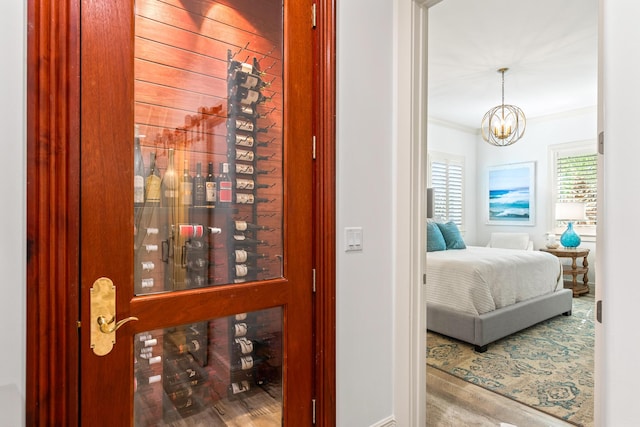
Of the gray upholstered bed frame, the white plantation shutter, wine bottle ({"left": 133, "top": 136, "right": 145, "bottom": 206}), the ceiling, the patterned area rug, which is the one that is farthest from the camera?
the white plantation shutter

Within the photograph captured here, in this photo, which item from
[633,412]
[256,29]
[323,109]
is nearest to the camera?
[633,412]

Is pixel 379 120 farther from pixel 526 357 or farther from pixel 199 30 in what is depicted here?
pixel 526 357

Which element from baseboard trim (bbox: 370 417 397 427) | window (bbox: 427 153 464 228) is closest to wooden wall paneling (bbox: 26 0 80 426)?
baseboard trim (bbox: 370 417 397 427)

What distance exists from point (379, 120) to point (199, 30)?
95 centimetres

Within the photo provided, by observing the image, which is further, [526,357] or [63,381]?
[526,357]

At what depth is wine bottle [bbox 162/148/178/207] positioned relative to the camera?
1.27 metres

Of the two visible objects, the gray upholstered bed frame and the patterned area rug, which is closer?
the patterned area rug

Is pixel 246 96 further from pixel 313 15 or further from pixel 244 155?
pixel 313 15

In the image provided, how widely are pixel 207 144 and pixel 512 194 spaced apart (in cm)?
664

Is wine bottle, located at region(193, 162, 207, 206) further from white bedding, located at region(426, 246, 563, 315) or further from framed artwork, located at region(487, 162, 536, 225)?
framed artwork, located at region(487, 162, 536, 225)

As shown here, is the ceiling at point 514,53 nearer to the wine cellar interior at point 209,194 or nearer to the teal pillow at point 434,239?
the teal pillow at point 434,239

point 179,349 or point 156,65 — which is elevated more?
point 156,65

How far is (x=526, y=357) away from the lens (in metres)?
3.15

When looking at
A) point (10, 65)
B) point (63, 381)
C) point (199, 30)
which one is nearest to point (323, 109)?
point (199, 30)
